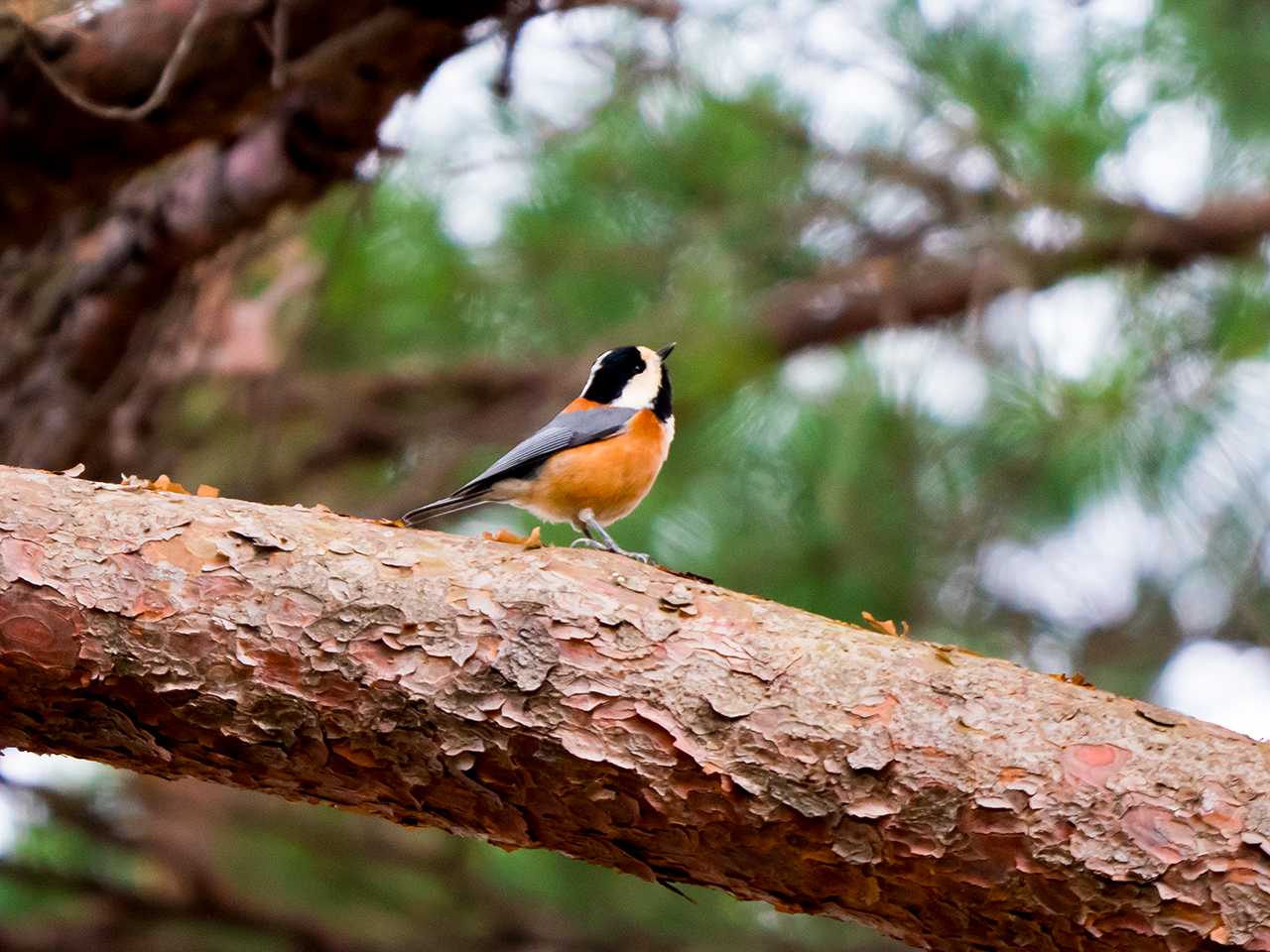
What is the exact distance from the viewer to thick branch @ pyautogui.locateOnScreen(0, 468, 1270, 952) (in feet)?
4.82

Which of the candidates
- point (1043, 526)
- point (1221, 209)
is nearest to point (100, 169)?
point (1043, 526)

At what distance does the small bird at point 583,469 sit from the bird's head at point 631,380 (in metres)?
0.03

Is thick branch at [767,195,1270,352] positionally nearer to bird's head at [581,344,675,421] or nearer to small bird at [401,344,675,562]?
bird's head at [581,344,675,421]

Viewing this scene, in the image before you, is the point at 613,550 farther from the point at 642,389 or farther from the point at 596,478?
the point at 642,389

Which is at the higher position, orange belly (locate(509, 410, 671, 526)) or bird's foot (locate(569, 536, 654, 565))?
bird's foot (locate(569, 536, 654, 565))

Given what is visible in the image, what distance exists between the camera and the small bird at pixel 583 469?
2.46 meters

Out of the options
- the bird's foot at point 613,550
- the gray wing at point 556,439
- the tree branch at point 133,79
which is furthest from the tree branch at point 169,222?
the bird's foot at point 613,550

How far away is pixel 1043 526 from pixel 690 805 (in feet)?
6.46

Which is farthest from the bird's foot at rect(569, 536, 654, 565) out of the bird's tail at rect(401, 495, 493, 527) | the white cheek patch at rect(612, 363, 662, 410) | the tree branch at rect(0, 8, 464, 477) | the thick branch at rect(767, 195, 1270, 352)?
the thick branch at rect(767, 195, 1270, 352)

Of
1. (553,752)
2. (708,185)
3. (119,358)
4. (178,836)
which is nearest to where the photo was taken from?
(553,752)

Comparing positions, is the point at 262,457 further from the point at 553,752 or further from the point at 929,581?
the point at 553,752

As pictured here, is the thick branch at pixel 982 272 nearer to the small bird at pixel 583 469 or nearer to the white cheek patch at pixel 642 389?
the white cheek patch at pixel 642 389

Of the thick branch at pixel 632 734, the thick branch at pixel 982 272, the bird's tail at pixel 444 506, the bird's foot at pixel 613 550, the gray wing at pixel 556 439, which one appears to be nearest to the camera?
the thick branch at pixel 632 734

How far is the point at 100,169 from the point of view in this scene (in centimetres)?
254
